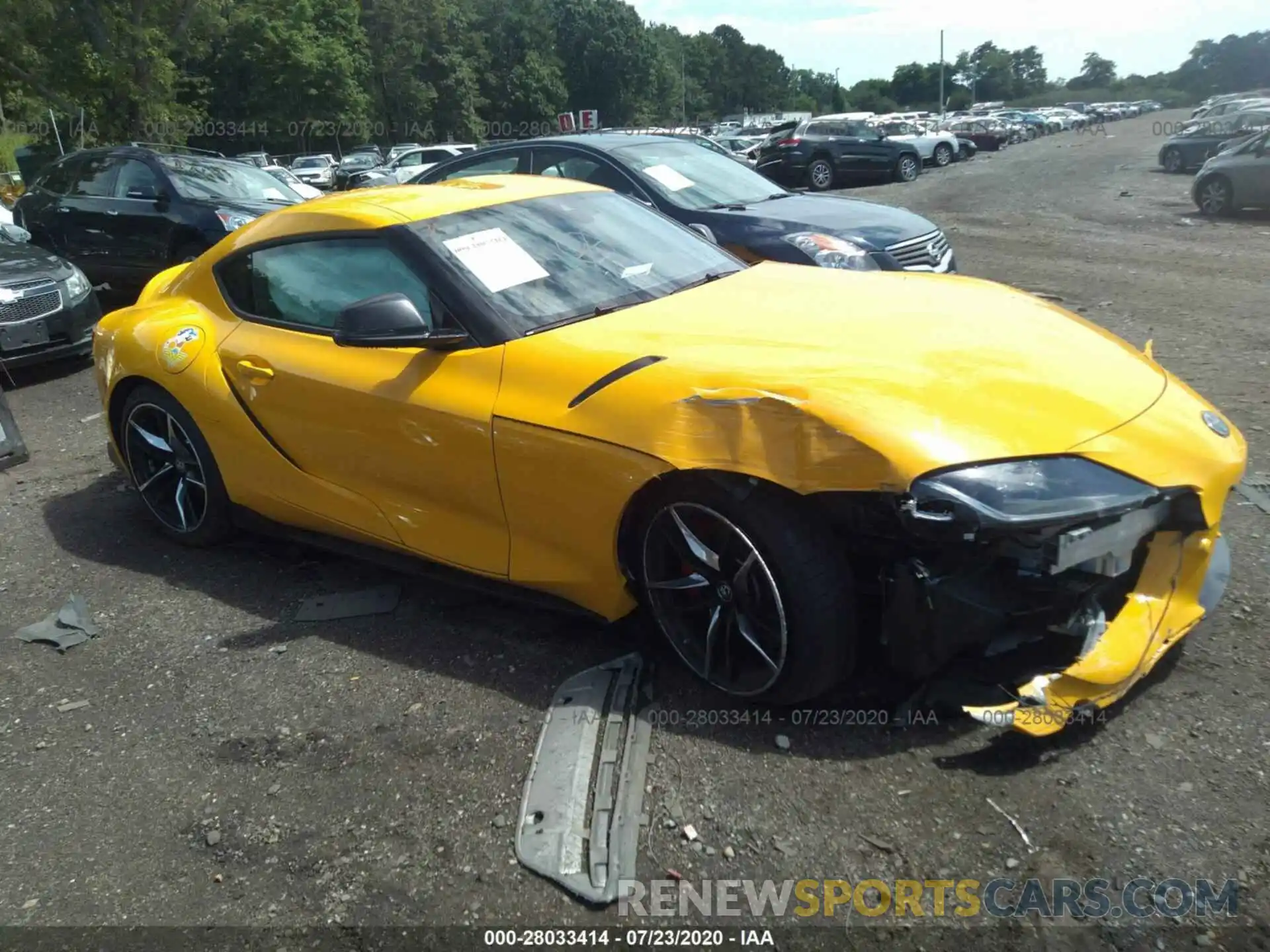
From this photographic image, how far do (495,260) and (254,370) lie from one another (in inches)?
43.1

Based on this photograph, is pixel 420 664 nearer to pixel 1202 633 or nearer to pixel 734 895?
pixel 734 895

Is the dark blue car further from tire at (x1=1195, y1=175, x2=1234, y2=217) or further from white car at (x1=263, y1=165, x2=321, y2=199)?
tire at (x1=1195, y1=175, x2=1234, y2=217)

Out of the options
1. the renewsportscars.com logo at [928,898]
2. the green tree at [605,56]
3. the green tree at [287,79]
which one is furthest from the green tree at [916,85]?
the renewsportscars.com logo at [928,898]

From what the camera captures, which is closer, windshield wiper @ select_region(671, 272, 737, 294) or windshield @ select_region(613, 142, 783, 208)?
windshield wiper @ select_region(671, 272, 737, 294)

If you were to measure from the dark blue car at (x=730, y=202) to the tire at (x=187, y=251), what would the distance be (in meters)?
2.89

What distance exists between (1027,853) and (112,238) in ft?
34.3

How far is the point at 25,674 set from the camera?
370cm

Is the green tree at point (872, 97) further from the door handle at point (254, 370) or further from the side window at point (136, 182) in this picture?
the door handle at point (254, 370)

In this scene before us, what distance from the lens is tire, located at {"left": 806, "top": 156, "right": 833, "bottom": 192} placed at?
24.1m

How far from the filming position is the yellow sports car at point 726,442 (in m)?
2.59

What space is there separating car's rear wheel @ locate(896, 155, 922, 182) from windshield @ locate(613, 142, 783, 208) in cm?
1785

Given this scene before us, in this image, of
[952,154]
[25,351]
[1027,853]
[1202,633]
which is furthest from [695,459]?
[952,154]

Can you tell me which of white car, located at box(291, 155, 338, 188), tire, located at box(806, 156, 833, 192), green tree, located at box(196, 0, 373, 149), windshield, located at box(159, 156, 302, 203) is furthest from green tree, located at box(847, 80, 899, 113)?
windshield, located at box(159, 156, 302, 203)

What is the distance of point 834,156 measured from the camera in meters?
24.0
